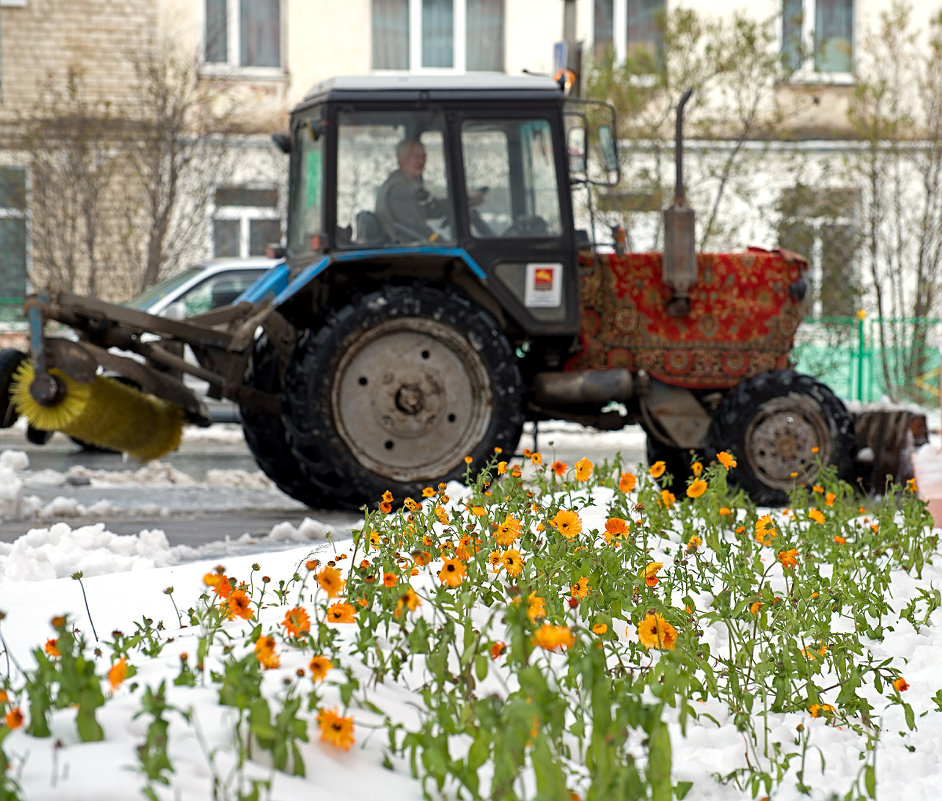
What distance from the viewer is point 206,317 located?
8328 mm

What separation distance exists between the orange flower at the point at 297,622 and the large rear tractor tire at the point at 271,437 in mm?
4986

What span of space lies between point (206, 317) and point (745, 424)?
317cm

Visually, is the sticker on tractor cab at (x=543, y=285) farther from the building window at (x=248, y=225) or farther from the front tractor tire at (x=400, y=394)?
the building window at (x=248, y=225)

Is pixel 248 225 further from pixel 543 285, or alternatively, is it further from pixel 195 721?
pixel 195 721

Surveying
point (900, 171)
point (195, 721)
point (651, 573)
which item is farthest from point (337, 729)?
point (900, 171)

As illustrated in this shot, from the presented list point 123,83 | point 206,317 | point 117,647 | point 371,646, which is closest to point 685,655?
point 371,646

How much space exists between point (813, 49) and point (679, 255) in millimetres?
11917

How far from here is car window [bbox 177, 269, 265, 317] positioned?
1177cm

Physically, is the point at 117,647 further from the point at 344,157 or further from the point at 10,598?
the point at 344,157

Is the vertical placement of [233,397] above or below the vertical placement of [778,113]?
below

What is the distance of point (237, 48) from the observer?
66.5ft

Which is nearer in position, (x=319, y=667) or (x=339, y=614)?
(x=319, y=667)

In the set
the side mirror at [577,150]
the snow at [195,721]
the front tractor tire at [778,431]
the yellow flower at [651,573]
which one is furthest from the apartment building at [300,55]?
the yellow flower at [651,573]

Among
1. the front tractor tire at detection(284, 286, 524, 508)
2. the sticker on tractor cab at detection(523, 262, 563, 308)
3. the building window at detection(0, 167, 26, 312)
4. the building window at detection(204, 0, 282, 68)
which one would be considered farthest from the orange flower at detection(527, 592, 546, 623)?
the building window at detection(204, 0, 282, 68)
